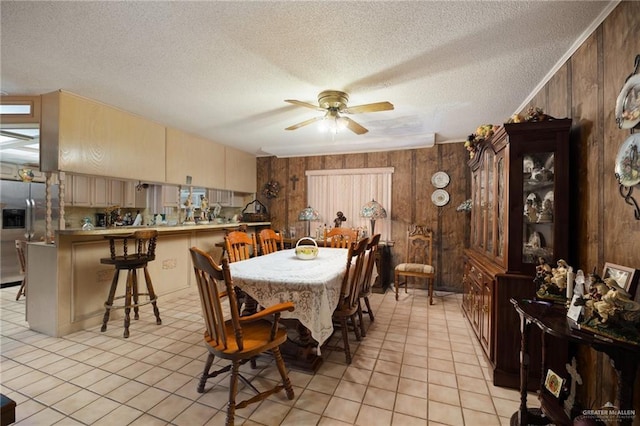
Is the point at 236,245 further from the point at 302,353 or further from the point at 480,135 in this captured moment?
the point at 480,135

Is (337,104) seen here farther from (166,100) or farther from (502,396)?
(502,396)

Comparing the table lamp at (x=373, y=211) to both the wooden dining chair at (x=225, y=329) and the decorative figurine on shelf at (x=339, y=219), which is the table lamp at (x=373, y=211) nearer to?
the decorative figurine on shelf at (x=339, y=219)

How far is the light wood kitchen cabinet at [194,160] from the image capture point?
408cm

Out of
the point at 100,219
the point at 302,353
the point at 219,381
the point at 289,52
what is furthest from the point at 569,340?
the point at 100,219

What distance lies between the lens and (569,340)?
124 centimetres

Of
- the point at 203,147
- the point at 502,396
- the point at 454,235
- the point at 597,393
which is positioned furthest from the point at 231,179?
the point at 597,393

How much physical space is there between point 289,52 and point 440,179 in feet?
A: 11.1

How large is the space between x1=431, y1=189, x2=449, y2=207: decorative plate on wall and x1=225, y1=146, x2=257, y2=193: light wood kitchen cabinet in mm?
3654

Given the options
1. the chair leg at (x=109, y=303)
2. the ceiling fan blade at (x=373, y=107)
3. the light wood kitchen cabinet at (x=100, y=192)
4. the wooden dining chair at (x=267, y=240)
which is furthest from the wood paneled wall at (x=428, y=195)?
the light wood kitchen cabinet at (x=100, y=192)

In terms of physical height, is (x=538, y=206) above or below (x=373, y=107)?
below

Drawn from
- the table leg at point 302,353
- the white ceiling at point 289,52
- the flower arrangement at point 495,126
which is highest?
the white ceiling at point 289,52

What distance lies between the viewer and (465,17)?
5.52ft

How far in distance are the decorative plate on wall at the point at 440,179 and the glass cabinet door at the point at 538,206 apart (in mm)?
2443

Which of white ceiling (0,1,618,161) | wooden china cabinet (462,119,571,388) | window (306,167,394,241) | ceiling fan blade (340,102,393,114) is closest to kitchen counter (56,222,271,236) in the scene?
window (306,167,394,241)
